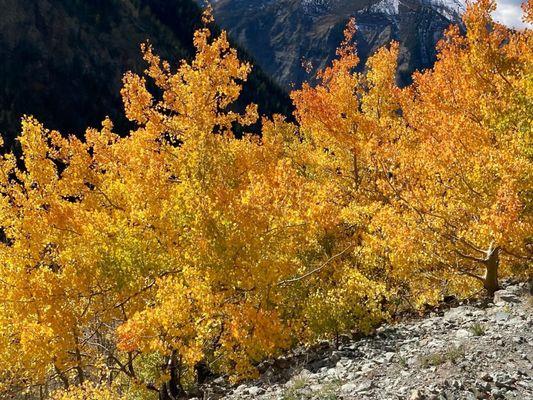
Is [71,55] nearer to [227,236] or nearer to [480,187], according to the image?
[227,236]

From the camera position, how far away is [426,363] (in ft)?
34.7

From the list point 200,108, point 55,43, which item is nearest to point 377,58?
point 200,108

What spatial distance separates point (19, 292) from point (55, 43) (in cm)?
8340

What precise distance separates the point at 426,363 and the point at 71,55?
296ft

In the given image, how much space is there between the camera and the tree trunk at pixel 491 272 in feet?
46.4

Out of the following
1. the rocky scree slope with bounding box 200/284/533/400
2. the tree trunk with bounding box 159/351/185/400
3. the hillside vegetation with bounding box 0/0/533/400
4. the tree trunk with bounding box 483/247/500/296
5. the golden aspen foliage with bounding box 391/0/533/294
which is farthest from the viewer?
the tree trunk with bounding box 159/351/185/400

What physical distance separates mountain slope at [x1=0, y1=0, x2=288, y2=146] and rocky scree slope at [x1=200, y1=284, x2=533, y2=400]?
227ft

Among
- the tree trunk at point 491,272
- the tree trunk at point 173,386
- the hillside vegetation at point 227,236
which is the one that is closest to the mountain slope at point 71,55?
the hillside vegetation at point 227,236

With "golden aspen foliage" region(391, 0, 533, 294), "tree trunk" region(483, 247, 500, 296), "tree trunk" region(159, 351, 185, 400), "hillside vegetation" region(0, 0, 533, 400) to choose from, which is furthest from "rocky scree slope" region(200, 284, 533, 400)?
"tree trunk" region(159, 351, 185, 400)

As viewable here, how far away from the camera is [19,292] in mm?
14578

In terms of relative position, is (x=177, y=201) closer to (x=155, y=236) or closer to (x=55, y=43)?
(x=155, y=236)

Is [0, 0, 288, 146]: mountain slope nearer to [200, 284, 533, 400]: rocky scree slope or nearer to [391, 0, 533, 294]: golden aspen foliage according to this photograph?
[391, 0, 533, 294]: golden aspen foliage

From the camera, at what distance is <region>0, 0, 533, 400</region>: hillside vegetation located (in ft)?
39.4

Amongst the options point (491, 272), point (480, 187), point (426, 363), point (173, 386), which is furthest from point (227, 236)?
point (491, 272)
